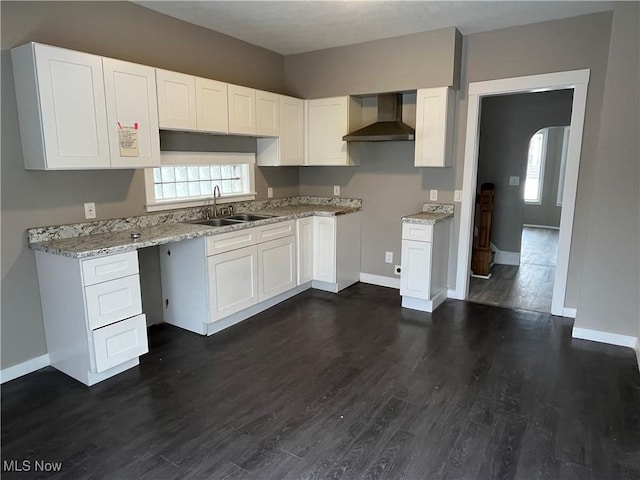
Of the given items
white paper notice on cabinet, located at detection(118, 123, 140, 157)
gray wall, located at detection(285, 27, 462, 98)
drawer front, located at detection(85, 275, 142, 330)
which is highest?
gray wall, located at detection(285, 27, 462, 98)

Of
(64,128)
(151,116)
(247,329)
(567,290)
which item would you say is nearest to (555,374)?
(567,290)

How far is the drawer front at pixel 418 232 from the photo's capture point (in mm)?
3748

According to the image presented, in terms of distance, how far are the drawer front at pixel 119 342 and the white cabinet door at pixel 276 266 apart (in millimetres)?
1203

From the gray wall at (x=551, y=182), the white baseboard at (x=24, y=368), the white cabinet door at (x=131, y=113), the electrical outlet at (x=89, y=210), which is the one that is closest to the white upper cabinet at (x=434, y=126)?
the white cabinet door at (x=131, y=113)

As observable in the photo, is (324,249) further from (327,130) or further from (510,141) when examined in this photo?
(510,141)

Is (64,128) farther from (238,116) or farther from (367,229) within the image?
(367,229)

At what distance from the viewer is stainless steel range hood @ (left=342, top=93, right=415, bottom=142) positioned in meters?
3.95

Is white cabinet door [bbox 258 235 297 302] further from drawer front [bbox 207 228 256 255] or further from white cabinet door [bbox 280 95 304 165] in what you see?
white cabinet door [bbox 280 95 304 165]

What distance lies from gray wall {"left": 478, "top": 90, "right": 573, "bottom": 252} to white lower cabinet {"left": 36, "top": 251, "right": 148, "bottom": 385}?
482 centimetres

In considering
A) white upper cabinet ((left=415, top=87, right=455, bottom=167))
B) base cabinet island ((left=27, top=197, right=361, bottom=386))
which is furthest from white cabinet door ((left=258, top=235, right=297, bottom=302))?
white upper cabinet ((left=415, top=87, right=455, bottom=167))

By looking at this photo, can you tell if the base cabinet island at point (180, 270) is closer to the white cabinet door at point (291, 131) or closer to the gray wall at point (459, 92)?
the gray wall at point (459, 92)

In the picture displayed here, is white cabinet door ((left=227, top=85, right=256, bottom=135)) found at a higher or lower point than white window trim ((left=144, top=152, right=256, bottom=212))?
higher

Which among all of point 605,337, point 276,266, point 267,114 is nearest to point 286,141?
point 267,114

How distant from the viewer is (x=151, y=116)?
293 centimetres
